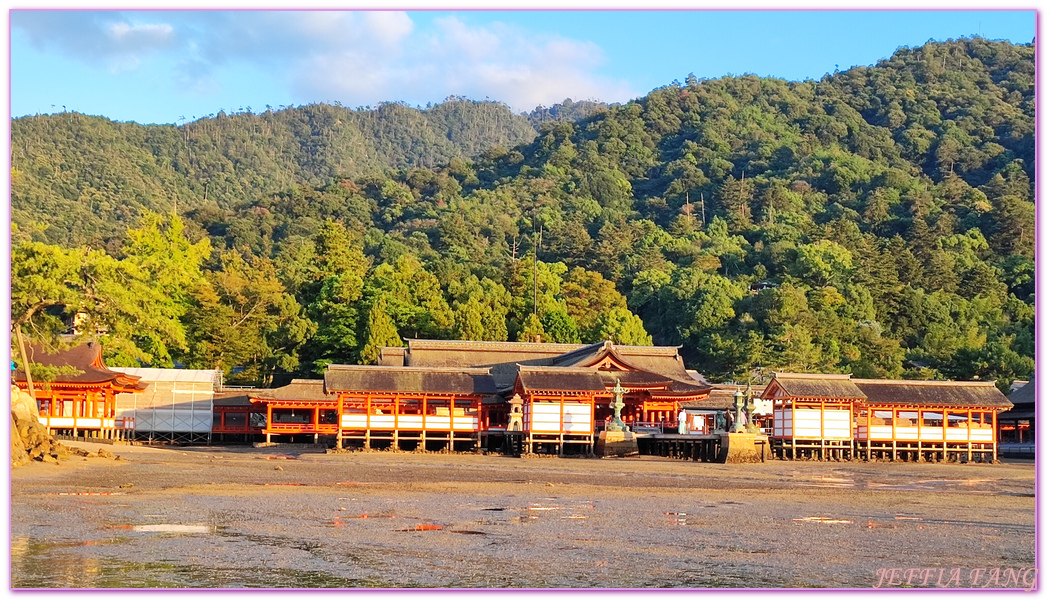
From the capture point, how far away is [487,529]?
587 inches

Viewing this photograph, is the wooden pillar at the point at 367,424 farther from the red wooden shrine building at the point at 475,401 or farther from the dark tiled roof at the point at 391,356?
the dark tiled roof at the point at 391,356

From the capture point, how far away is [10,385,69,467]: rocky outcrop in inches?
949

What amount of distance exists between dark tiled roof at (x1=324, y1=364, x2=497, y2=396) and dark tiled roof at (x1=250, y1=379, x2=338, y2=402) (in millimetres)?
3417

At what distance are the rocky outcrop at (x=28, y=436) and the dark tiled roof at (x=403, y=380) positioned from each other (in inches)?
475

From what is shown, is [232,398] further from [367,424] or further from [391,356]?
[367,424]

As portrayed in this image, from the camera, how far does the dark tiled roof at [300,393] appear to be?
4312 centimetres

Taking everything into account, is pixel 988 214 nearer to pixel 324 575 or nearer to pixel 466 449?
pixel 466 449

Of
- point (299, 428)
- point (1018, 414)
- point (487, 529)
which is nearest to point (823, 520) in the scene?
point (487, 529)

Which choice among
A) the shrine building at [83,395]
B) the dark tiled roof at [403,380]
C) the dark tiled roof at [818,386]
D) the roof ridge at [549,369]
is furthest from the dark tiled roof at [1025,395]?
the shrine building at [83,395]

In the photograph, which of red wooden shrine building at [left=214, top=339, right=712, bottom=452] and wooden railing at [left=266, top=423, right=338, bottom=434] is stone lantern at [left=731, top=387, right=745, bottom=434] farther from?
wooden railing at [left=266, top=423, right=338, bottom=434]

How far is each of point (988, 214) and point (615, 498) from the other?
→ 90551 millimetres

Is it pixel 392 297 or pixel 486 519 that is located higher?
pixel 392 297

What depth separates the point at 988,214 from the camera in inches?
4008

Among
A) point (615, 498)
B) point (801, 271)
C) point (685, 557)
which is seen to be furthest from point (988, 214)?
point (685, 557)
